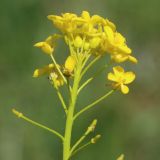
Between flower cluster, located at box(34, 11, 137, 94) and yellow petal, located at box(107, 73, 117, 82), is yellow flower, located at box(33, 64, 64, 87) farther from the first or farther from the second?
yellow petal, located at box(107, 73, 117, 82)

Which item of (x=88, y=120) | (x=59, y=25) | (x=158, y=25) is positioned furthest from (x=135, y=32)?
(x=59, y=25)

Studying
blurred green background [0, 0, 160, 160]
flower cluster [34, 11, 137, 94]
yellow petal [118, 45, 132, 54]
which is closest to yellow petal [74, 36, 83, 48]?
flower cluster [34, 11, 137, 94]

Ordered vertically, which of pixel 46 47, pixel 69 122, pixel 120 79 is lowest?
pixel 69 122

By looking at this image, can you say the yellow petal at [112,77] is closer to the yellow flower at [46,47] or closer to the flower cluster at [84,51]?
the flower cluster at [84,51]

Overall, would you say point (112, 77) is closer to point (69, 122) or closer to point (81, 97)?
point (69, 122)

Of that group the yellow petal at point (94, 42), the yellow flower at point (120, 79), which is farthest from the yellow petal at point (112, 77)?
the yellow petal at point (94, 42)

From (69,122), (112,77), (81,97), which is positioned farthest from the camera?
(81,97)

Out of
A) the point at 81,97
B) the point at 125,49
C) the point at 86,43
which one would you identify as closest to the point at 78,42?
the point at 86,43

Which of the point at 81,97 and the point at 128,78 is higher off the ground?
the point at 81,97
